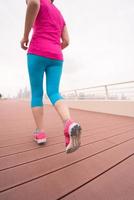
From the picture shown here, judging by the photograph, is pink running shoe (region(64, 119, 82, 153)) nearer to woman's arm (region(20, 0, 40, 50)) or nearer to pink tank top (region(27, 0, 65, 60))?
pink tank top (region(27, 0, 65, 60))

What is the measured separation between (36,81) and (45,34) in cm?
36

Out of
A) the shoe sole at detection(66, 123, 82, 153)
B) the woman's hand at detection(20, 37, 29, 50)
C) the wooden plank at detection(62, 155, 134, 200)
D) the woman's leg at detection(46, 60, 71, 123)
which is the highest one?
the woman's hand at detection(20, 37, 29, 50)

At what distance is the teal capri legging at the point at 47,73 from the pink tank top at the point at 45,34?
0.14 ft

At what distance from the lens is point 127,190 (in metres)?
0.57

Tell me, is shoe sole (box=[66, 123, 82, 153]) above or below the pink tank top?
below

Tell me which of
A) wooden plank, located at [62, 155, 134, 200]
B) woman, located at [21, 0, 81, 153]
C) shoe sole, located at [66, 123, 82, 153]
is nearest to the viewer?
wooden plank, located at [62, 155, 134, 200]

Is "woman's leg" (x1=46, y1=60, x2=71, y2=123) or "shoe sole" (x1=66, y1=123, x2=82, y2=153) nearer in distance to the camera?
"shoe sole" (x1=66, y1=123, x2=82, y2=153)

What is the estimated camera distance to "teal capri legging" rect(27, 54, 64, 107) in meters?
0.98

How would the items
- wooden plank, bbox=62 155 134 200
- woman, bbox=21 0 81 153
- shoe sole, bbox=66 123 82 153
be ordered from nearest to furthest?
wooden plank, bbox=62 155 134 200, shoe sole, bbox=66 123 82 153, woman, bbox=21 0 81 153

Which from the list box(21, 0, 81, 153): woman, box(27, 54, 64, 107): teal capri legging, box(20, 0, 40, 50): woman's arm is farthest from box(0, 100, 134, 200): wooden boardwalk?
box(20, 0, 40, 50): woman's arm

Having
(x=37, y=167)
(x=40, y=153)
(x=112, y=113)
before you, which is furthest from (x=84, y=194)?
(x=112, y=113)

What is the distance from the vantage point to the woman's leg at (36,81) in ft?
3.26

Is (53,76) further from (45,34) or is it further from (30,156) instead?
(30,156)

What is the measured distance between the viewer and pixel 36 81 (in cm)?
109
